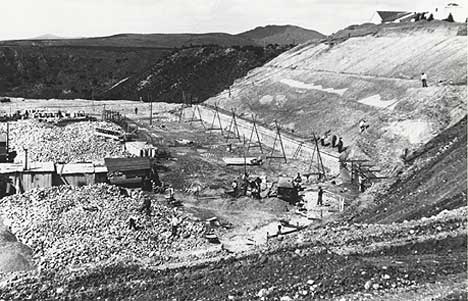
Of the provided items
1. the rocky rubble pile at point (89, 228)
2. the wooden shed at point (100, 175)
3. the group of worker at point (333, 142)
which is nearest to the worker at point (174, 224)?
the rocky rubble pile at point (89, 228)

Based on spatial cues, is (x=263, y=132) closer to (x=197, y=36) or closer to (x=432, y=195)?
(x=432, y=195)

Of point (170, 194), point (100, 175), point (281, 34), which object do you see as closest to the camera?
point (170, 194)

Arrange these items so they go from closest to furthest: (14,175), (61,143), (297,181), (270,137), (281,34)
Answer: (14,175), (297,181), (61,143), (270,137), (281,34)

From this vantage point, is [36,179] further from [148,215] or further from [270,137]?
[270,137]

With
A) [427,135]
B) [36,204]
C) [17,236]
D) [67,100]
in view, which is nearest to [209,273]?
[17,236]

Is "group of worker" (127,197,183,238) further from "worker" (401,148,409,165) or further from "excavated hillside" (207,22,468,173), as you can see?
"excavated hillside" (207,22,468,173)

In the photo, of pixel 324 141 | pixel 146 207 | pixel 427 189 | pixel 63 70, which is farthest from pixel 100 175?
pixel 63 70

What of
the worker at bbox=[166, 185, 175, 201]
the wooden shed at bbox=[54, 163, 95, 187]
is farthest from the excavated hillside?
the wooden shed at bbox=[54, 163, 95, 187]
